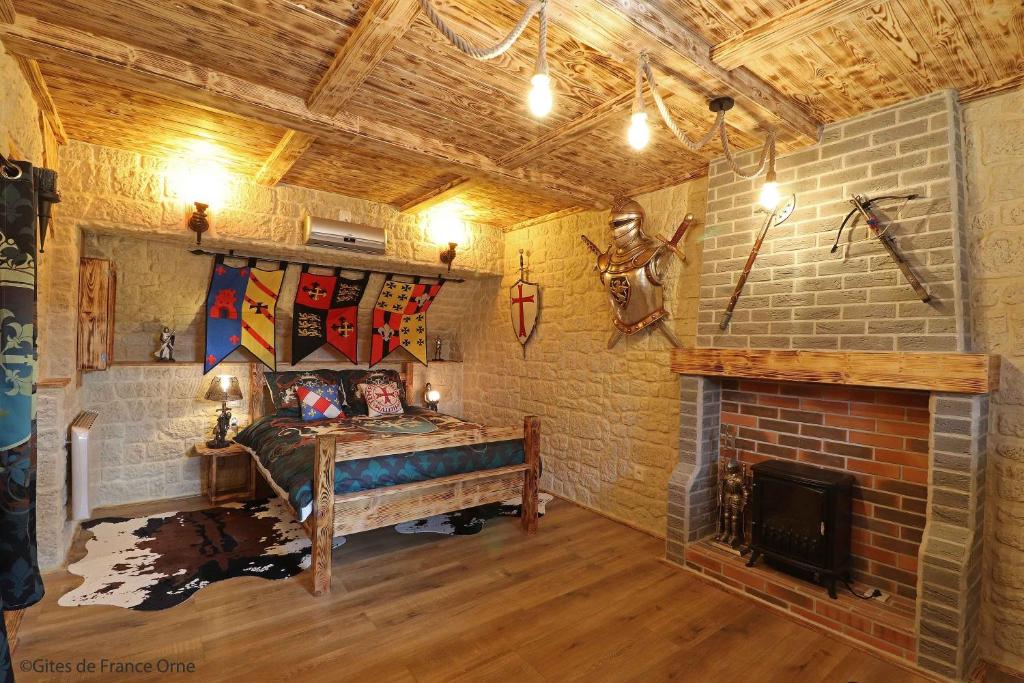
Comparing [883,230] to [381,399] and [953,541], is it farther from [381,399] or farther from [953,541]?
[381,399]

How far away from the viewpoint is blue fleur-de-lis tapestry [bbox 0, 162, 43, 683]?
1.50 m

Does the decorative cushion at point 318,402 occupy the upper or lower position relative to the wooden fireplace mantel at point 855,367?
lower

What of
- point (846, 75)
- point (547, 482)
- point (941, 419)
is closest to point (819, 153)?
point (846, 75)

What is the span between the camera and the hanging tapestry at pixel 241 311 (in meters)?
4.06

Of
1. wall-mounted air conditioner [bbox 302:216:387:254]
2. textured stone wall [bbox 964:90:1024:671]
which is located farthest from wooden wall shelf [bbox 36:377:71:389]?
textured stone wall [bbox 964:90:1024:671]

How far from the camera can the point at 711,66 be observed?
6.57 ft

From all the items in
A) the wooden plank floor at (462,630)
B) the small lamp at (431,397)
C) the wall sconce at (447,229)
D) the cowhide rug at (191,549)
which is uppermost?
the wall sconce at (447,229)

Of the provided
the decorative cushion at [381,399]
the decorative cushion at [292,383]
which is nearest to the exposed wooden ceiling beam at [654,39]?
the decorative cushion at [381,399]

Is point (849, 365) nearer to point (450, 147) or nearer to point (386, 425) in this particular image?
point (450, 147)

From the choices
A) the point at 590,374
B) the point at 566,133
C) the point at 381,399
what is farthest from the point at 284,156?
the point at 590,374

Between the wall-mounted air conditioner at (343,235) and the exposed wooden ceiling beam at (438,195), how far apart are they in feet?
1.07

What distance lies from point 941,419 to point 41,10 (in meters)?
3.99

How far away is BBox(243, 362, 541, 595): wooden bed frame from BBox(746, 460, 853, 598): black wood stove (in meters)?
1.44

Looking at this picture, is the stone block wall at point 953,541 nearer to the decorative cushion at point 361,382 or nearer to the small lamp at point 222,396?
the decorative cushion at point 361,382
